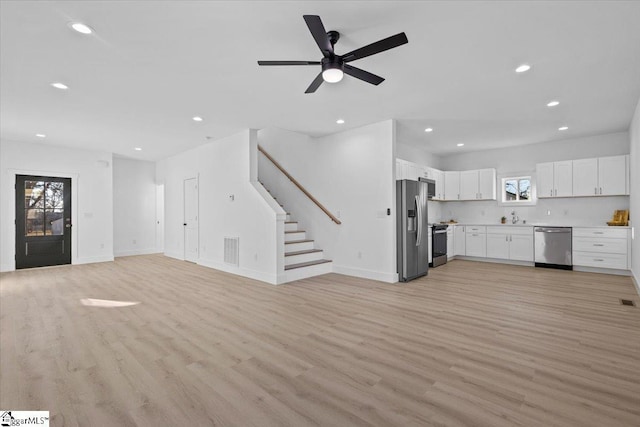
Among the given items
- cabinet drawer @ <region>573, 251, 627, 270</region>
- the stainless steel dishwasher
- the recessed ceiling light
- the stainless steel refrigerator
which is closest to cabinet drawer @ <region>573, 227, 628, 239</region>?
the stainless steel dishwasher

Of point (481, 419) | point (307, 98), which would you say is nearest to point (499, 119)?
point (307, 98)

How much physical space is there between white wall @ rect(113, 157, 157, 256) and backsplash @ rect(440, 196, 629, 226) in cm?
828

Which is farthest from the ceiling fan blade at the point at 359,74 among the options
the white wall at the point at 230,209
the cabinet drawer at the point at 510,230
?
the cabinet drawer at the point at 510,230

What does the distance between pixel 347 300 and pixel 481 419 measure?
2.51 m

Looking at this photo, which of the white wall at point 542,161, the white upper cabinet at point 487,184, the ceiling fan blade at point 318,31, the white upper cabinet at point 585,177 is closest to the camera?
the ceiling fan blade at point 318,31

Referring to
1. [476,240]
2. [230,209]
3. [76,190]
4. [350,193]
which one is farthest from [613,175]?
[76,190]

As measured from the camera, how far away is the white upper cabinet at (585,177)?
592cm

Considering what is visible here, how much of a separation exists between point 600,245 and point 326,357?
253 inches

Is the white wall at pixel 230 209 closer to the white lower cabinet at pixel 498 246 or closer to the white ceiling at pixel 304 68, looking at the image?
the white ceiling at pixel 304 68

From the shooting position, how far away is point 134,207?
8883 mm

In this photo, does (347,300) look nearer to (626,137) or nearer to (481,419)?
(481,419)

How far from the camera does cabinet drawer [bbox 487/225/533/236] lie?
675 centimetres

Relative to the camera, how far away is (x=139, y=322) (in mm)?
3371

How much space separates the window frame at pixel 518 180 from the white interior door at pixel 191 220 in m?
7.66
